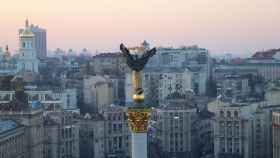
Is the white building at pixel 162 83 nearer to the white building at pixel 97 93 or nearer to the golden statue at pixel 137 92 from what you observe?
the white building at pixel 97 93

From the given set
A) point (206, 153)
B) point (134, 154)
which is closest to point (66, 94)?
point (206, 153)

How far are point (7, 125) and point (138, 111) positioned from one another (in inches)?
693

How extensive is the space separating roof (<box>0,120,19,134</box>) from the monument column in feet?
52.7

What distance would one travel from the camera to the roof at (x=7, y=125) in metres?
29.2

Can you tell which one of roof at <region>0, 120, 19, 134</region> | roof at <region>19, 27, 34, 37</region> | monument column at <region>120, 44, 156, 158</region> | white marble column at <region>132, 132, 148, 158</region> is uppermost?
roof at <region>19, 27, 34, 37</region>

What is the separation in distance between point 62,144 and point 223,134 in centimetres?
674

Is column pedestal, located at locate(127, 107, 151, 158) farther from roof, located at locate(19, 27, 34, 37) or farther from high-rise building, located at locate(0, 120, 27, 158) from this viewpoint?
roof, located at locate(19, 27, 34, 37)

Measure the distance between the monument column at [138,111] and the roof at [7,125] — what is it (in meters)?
16.1

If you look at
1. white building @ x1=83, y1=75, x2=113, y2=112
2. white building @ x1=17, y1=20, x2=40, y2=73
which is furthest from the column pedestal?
white building @ x1=17, y1=20, x2=40, y2=73

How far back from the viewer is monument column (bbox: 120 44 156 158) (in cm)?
1318

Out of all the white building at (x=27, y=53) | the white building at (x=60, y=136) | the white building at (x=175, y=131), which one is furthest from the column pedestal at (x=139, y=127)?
the white building at (x=27, y=53)

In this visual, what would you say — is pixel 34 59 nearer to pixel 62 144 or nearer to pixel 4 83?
pixel 4 83

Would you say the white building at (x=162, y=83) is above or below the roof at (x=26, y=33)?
below

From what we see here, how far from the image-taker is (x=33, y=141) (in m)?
31.9
